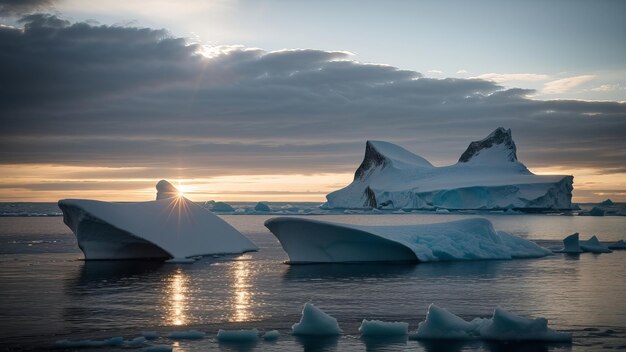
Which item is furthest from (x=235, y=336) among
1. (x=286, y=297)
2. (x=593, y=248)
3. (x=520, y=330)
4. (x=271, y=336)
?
(x=593, y=248)

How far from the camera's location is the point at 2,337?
1360cm

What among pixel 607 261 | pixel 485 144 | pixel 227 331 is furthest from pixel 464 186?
pixel 227 331

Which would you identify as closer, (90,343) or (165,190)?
(90,343)

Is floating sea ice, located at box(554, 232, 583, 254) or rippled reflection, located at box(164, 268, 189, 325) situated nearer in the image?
rippled reflection, located at box(164, 268, 189, 325)

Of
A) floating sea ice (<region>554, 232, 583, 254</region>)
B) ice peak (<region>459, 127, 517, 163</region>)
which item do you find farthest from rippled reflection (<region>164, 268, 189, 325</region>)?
ice peak (<region>459, 127, 517, 163</region>)

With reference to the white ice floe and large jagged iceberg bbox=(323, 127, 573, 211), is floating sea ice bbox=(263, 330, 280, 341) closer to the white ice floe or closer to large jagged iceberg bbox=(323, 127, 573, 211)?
the white ice floe

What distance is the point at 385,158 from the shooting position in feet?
318

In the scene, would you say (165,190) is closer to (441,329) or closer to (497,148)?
(441,329)

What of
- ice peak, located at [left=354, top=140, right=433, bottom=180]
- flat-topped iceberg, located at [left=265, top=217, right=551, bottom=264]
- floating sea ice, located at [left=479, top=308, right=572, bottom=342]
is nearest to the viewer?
floating sea ice, located at [left=479, top=308, right=572, bottom=342]

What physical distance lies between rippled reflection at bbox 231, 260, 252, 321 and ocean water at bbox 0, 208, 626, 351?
25 mm

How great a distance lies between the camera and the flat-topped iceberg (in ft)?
84.4

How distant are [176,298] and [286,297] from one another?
2.79 m

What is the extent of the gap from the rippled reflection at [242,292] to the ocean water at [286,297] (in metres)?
0.02

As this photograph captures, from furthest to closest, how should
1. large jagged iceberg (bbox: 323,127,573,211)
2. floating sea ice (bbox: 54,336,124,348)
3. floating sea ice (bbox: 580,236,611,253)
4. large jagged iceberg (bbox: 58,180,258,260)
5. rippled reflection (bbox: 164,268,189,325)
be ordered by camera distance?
1. large jagged iceberg (bbox: 323,127,573,211)
2. floating sea ice (bbox: 580,236,611,253)
3. large jagged iceberg (bbox: 58,180,258,260)
4. rippled reflection (bbox: 164,268,189,325)
5. floating sea ice (bbox: 54,336,124,348)
